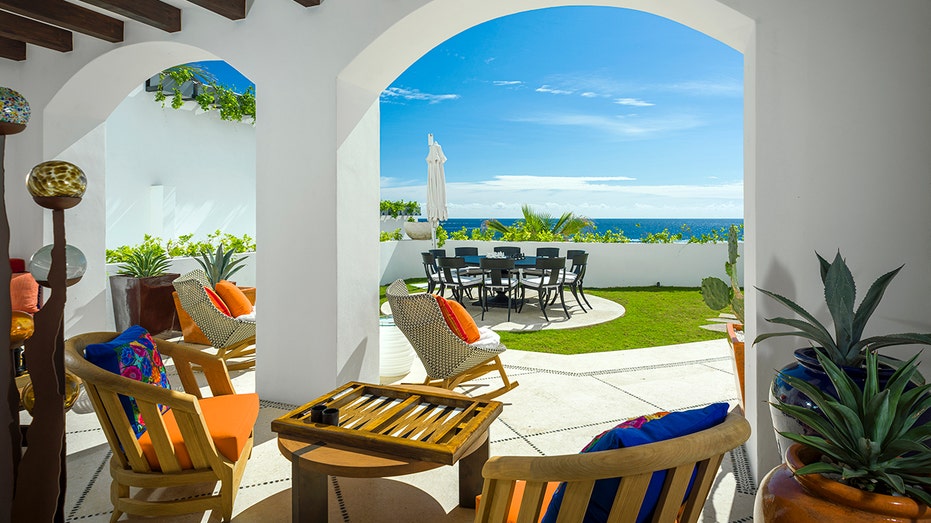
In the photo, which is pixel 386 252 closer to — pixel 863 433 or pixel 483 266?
pixel 483 266

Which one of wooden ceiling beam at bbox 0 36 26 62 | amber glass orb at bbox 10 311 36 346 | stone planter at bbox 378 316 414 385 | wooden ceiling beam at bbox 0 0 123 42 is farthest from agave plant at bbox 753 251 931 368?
wooden ceiling beam at bbox 0 36 26 62

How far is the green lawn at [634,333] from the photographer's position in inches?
232

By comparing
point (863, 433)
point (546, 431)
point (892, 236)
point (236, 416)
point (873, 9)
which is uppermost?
point (873, 9)

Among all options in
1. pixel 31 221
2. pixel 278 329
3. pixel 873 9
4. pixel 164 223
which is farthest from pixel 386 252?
pixel 873 9

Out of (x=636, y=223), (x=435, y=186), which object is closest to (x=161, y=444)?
(x=435, y=186)

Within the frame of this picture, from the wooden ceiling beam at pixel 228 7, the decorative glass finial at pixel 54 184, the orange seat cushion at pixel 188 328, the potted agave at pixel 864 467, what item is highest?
the wooden ceiling beam at pixel 228 7

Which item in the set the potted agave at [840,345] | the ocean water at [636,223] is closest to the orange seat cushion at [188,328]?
the potted agave at [840,345]

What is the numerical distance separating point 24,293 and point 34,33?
2.31 meters

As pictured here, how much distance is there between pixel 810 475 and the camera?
5.04 feet

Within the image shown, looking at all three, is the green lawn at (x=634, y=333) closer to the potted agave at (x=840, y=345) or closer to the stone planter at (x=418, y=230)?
the potted agave at (x=840, y=345)

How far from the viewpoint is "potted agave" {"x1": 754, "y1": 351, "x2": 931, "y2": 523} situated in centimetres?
141

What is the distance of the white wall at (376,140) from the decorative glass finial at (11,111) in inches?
91.7

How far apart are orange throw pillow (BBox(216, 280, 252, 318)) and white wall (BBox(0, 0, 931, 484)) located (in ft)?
3.96

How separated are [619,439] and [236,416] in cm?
187
